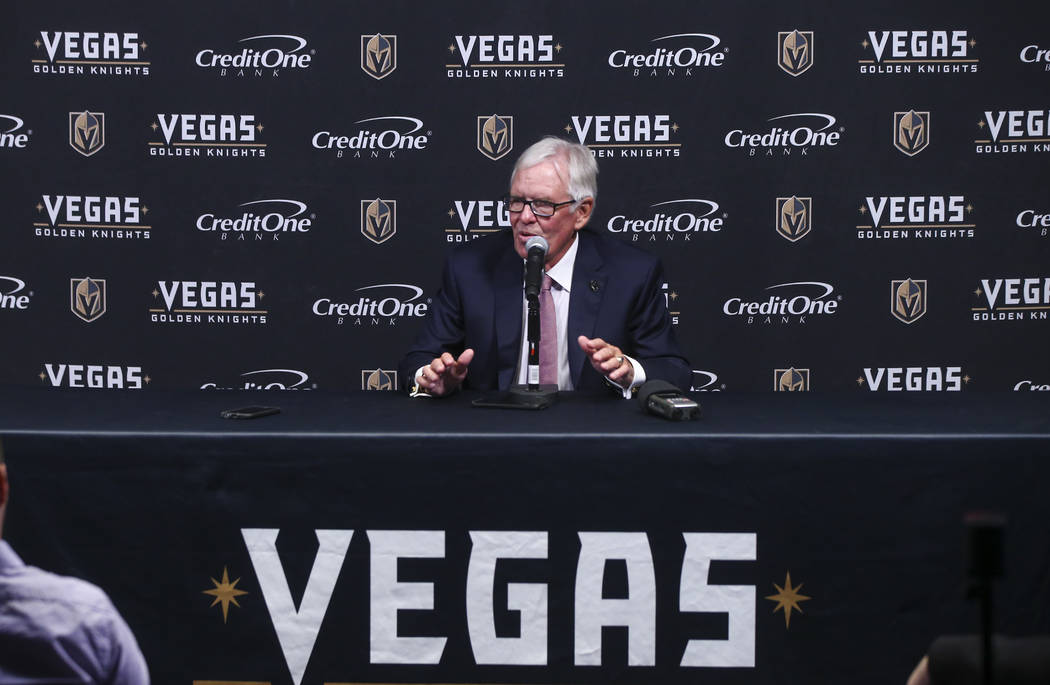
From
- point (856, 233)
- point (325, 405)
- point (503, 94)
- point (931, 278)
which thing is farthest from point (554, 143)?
point (931, 278)

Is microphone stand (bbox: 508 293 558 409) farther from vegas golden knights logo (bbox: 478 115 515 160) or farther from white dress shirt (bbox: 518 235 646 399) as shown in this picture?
vegas golden knights logo (bbox: 478 115 515 160)

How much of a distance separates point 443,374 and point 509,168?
188 cm

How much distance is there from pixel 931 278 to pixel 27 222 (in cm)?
362

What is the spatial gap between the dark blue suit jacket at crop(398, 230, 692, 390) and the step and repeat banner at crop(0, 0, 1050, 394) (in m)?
1.18

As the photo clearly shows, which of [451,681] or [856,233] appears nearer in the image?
[451,681]

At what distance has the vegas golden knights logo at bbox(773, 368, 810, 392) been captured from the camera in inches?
153

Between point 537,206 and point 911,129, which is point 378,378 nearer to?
point 537,206

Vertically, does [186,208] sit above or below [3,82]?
below

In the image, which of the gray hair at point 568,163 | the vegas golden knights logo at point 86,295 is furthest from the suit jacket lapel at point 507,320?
the vegas golden knights logo at point 86,295

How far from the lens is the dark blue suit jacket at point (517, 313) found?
8.61ft

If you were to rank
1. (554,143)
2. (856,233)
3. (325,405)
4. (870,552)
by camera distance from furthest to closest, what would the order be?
(856,233) → (554,143) → (325,405) → (870,552)

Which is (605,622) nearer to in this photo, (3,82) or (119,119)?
(119,119)

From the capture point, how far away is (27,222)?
388 centimetres

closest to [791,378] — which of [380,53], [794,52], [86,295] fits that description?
[794,52]
